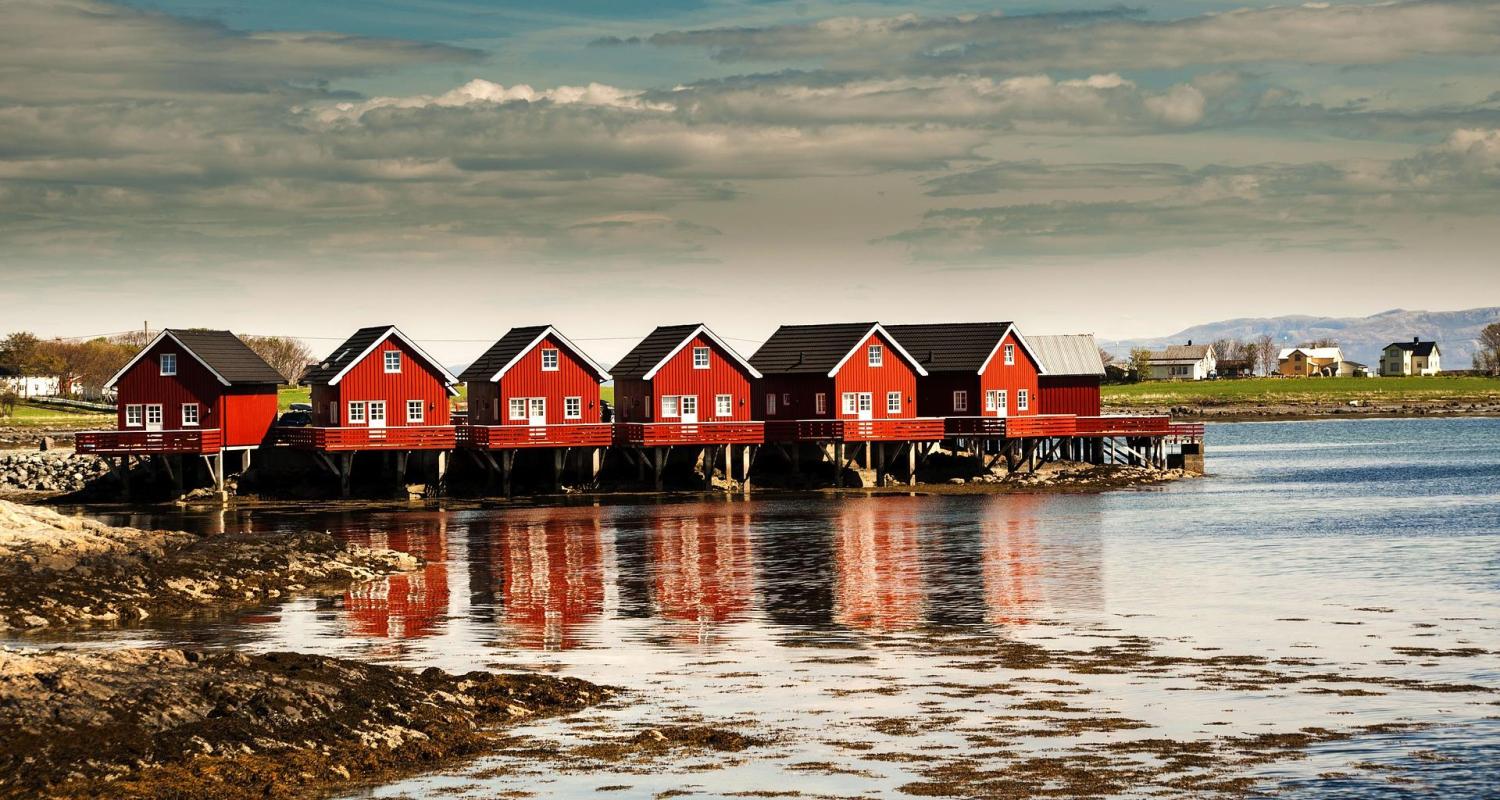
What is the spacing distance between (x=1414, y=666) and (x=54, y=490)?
5831 centimetres

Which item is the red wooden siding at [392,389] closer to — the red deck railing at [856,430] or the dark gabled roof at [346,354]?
the dark gabled roof at [346,354]

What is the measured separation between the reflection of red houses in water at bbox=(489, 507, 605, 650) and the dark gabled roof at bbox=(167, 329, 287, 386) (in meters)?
14.0

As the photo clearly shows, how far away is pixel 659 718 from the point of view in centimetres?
2147

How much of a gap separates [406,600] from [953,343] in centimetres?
4675

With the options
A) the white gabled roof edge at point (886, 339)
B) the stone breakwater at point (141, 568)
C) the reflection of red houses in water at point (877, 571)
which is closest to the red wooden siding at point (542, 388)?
the white gabled roof edge at point (886, 339)

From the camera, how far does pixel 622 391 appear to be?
72.4 metres

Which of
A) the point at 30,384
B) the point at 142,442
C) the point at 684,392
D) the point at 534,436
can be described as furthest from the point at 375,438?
the point at 30,384

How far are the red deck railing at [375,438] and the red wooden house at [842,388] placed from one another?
45.0 feet

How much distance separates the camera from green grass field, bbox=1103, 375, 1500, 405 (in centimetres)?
17175

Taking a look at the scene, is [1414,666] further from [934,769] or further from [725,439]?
[725,439]

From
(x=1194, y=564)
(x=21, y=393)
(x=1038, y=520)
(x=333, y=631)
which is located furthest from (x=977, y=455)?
(x=21, y=393)

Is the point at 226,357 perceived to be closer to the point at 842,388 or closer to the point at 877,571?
the point at 842,388

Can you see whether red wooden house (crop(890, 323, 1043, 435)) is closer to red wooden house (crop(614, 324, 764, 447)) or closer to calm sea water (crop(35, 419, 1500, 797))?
red wooden house (crop(614, 324, 764, 447))

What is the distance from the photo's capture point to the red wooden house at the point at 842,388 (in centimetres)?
7219
